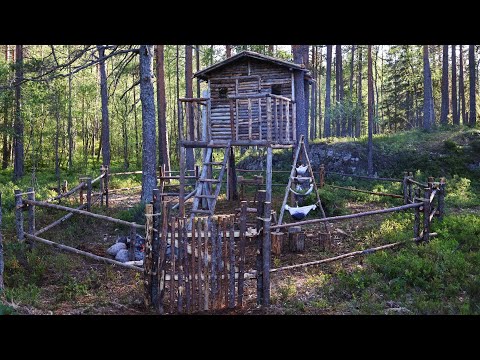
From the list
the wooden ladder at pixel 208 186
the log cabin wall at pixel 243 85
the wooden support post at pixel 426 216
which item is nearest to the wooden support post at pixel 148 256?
the wooden ladder at pixel 208 186

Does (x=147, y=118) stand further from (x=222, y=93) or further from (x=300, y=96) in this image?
(x=300, y=96)

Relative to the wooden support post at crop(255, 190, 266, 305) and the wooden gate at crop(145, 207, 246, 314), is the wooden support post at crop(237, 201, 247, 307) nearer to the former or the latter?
the wooden gate at crop(145, 207, 246, 314)

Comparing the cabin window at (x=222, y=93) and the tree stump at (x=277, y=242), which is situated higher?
the cabin window at (x=222, y=93)

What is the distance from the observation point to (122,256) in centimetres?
961

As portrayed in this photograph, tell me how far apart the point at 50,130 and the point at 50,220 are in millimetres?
21977

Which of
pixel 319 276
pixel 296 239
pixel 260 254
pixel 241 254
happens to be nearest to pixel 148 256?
pixel 241 254

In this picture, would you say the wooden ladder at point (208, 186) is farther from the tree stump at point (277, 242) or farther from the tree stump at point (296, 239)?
the tree stump at point (296, 239)

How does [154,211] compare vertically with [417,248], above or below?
above

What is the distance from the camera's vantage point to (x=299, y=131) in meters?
17.9

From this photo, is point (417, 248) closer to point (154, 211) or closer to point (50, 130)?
point (154, 211)

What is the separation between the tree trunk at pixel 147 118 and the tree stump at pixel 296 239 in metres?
6.26

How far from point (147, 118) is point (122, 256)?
648 centimetres

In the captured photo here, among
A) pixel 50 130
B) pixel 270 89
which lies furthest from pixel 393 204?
pixel 50 130

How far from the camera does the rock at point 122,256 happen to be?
9.53 meters
